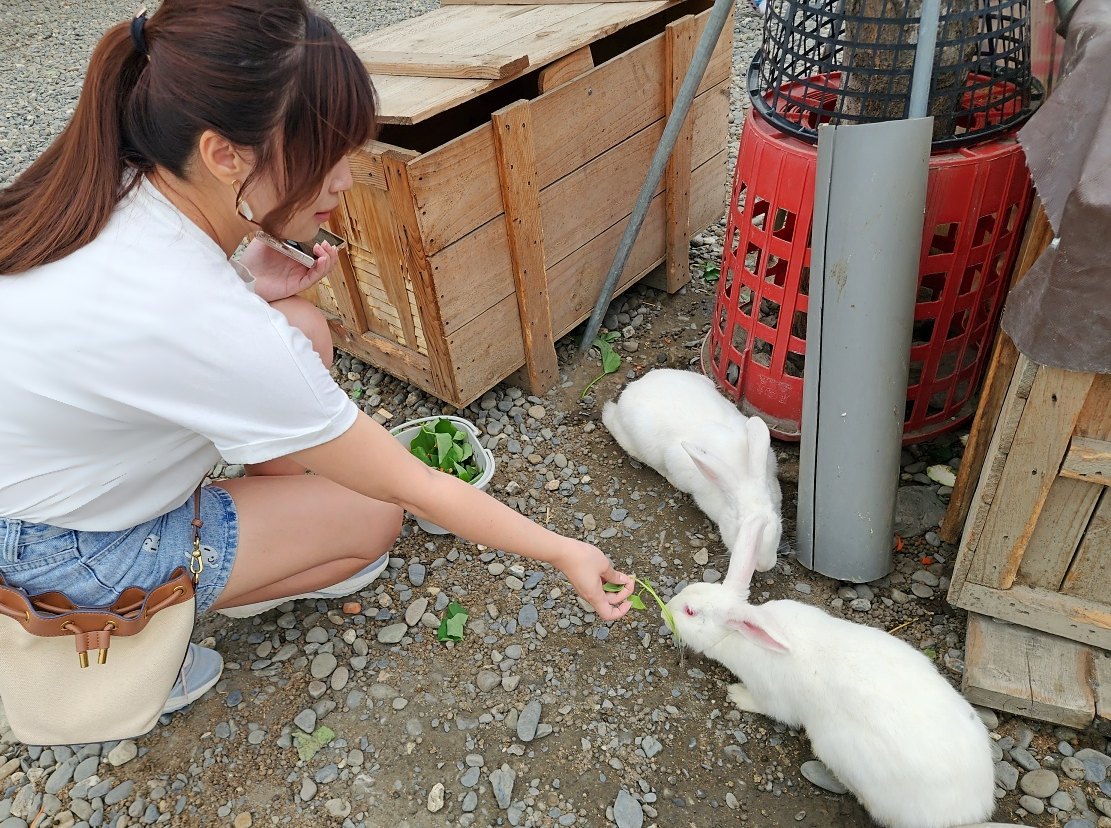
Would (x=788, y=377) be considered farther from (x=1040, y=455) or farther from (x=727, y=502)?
(x=1040, y=455)

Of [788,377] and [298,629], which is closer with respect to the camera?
[298,629]

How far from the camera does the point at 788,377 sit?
8.57ft

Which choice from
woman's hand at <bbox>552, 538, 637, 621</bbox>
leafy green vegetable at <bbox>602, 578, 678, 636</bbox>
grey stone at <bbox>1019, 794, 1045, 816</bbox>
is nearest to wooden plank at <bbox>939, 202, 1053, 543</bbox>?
grey stone at <bbox>1019, 794, 1045, 816</bbox>

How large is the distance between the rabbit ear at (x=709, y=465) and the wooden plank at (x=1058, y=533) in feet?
2.56

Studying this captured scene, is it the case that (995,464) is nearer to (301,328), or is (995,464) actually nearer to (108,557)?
(301,328)

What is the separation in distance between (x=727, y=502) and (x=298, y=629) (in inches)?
52.3

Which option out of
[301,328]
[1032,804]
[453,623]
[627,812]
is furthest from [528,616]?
[1032,804]

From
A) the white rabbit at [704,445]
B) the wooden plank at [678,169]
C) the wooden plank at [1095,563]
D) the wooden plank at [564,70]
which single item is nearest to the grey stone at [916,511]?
the white rabbit at [704,445]

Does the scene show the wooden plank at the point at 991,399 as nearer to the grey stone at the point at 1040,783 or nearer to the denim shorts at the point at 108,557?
the grey stone at the point at 1040,783

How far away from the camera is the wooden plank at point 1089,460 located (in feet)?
5.53

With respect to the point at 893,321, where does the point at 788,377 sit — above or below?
below

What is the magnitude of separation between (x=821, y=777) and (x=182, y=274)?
68.8 inches

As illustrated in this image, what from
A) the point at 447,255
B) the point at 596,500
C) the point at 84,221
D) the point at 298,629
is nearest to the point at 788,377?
the point at 596,500

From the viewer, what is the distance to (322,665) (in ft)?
7.47
